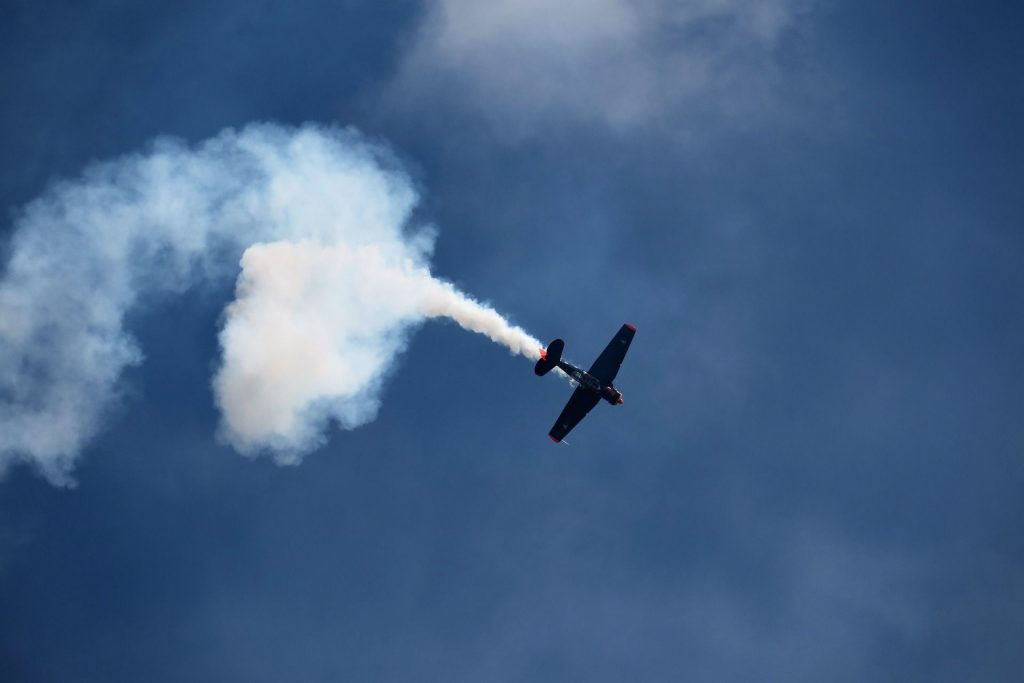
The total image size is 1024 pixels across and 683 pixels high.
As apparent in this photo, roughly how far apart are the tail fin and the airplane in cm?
164

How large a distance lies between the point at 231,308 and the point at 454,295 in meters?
14.6

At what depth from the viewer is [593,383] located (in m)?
64.8

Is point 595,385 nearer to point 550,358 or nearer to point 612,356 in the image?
point 612,356

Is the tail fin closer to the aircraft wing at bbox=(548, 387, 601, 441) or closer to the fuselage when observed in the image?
the fuselage

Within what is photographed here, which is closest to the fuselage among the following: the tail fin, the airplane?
the airplane

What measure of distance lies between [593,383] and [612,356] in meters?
2.14

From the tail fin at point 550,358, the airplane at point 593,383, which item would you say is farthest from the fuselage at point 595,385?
the tail fin at point 550,358

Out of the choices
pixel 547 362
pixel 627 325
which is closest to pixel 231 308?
pixel 547 362

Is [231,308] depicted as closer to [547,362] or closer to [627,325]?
[547,362]

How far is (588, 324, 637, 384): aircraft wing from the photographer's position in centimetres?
6512

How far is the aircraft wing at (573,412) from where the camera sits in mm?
66812

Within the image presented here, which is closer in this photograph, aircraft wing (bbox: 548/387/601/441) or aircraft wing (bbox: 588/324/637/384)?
aircraft wing (bbox: 588/324/637/384)

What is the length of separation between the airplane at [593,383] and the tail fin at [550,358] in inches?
64.7

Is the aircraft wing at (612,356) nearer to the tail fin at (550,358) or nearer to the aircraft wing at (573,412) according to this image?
the aircraft wing at (573,412)
